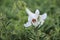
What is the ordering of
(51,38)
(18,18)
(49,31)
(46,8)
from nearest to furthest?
(51,38)
(49,31)
(18,18)
(46,8)

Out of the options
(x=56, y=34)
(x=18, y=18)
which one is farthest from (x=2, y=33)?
(x=18, y=18)

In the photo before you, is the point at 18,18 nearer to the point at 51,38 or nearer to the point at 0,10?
the point at 0,10

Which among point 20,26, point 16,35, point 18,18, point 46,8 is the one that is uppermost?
point 46,8

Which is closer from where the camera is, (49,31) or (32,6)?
(49,31)

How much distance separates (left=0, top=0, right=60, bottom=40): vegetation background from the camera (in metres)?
2.30

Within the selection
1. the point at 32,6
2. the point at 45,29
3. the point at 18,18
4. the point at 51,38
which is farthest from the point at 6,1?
the point at 51,38

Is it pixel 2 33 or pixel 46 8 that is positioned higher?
pixel 46 8

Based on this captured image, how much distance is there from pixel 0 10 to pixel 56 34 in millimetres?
965

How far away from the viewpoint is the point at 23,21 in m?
2.82

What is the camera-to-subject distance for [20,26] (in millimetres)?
2570

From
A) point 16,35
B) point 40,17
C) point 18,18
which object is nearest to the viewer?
point 40,17

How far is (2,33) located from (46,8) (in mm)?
1334

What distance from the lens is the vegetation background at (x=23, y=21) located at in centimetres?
230

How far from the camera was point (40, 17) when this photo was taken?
86.0 inches
